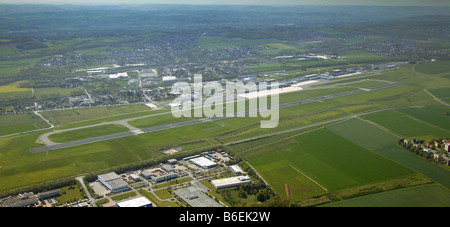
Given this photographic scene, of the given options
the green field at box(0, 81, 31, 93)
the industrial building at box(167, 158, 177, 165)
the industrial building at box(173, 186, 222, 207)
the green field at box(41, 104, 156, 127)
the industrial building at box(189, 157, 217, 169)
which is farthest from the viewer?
the green field at box(0, 81, 31, 93)

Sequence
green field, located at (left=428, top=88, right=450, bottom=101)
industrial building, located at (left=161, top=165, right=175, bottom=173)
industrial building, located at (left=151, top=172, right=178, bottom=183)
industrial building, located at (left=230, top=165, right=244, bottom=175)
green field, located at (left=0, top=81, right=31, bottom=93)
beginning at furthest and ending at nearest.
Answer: green field, located at (left=0, top=81, right=31, bottom=93)
green field, located at (left=428, top=88, right=450, bottom=101)
industrial building, located at (left=161, top=165, right=175, bottom=173)
industrial building, located at (left=230, top=165, right=244, bottom=175)
industrial building, located at (left=151, top=172, right=178, bottom=183)

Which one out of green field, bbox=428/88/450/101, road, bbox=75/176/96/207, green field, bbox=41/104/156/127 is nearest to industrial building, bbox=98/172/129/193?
road, bbox=75/176/96/207

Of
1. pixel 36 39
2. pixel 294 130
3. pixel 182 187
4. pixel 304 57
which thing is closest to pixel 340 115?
pixel 294 130

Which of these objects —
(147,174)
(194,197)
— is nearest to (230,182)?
(194,197)

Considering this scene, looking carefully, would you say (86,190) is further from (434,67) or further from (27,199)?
(434,67)

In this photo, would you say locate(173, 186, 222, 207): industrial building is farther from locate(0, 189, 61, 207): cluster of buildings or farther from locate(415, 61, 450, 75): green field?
locate(415, 61, 450, 75): green field

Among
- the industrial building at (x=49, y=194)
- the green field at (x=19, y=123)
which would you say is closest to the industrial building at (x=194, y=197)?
the industrial building at (x=49, y=194)

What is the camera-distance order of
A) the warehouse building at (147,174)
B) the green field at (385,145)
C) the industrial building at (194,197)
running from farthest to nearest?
the green field at (385,145) → the warehouse building at (147,174) → the industrial building at (194,197)

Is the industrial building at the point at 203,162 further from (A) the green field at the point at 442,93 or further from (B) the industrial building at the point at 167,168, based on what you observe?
(A) the green field at the point at 442,93
